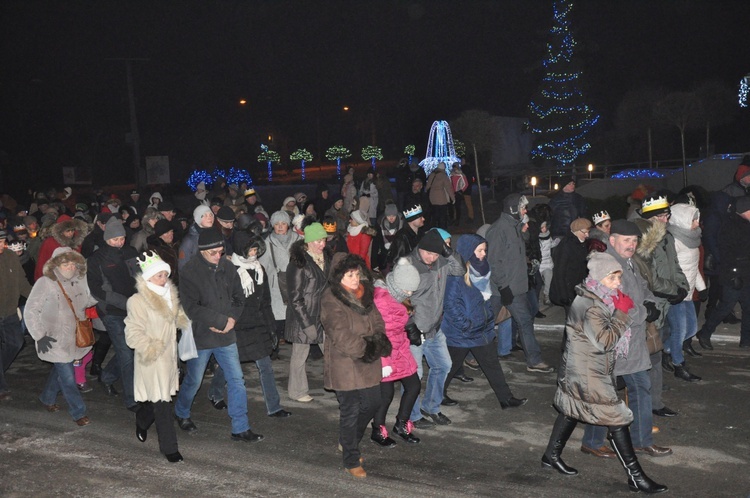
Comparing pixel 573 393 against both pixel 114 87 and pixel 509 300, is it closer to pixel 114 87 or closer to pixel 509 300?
pixel 509 300

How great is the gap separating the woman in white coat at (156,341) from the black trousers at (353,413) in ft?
4.80

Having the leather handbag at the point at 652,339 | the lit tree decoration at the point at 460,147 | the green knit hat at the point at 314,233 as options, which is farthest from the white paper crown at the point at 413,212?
the lit tree decoration at the point at 460,147

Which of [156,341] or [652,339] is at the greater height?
[156,341]

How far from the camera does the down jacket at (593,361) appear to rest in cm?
561

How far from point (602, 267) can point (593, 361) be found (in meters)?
0.68

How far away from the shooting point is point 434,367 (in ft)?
24.2

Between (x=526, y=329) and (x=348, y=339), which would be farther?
(x=526, y=329)

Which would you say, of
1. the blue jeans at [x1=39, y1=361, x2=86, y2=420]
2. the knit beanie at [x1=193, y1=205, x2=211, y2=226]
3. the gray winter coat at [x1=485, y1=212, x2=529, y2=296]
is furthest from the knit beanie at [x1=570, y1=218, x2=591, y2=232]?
the blue jeans at [x1=39, y1=361, x2=86, y2=420]

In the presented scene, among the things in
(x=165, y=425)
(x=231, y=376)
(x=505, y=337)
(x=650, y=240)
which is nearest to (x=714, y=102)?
(x=505, y=337)

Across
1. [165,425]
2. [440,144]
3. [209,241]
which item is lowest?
[165,425]

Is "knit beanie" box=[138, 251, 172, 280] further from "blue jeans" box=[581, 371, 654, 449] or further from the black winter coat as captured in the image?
"blue jeans" box=[581, 371, 654, 449]

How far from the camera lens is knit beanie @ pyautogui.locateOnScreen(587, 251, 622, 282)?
5.72 m

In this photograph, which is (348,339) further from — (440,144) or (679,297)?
(440,144)

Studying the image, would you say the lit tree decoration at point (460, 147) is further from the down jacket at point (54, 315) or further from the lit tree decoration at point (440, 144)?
the down jacket at point (54, 315)
